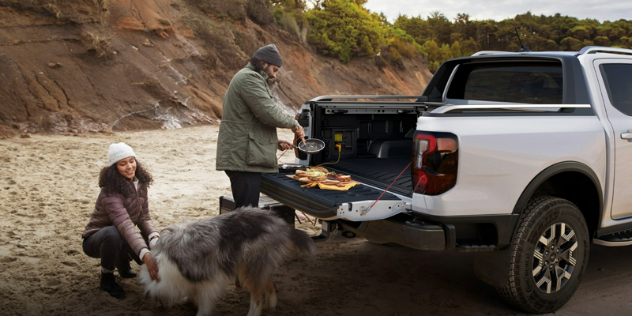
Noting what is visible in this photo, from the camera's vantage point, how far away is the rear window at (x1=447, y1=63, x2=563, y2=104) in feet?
17.3

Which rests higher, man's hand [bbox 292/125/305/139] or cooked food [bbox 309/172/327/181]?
man's hand [bbox 292/125/305/139]

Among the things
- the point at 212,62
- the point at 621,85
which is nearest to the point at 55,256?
the point at 621,85

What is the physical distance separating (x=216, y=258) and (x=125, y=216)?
1018 mm

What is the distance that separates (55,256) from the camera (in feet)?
18.3

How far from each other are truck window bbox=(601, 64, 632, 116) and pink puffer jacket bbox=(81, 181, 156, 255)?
13.4 ft

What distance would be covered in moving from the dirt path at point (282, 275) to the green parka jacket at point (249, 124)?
1.12 metres

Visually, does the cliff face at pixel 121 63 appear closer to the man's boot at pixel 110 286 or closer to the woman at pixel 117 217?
the woman at pixel 117 217

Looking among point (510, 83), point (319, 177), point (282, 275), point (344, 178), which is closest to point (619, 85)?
point (510, 83)

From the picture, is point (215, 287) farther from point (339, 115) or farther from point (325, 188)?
point (339, 115)

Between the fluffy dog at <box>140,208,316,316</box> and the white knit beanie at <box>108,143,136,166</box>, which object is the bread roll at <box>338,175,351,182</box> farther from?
the white knit beanie at <box>108,143,136,166</box>

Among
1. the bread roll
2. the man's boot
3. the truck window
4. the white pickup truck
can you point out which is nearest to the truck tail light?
the white pickup truck

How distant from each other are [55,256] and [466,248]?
12.9 feet

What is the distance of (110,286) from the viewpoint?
4715mm

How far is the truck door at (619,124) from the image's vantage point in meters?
4.74
